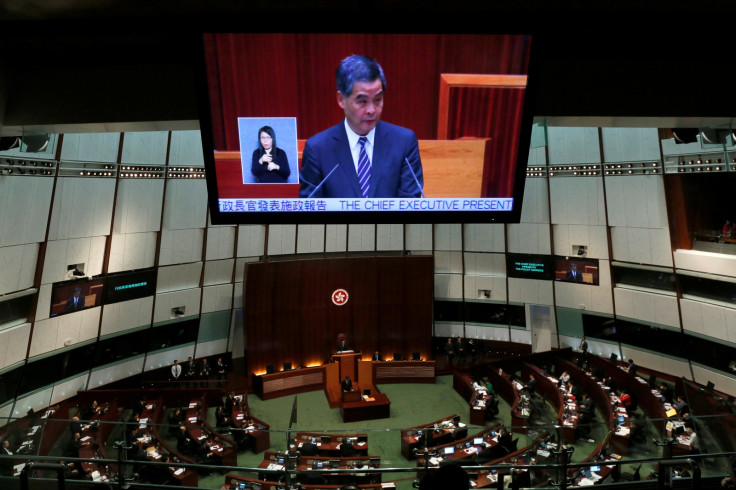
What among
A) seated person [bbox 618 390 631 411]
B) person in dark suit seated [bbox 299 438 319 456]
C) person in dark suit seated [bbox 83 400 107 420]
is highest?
person in dark suit seated [bbox 299 438 319 456]

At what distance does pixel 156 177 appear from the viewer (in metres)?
11.6

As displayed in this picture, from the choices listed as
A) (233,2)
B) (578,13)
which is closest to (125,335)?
(233,2)

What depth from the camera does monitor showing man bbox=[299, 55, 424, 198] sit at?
2.87 m

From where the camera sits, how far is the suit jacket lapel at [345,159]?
297 centimetres

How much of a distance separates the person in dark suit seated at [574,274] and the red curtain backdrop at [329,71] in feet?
37.3

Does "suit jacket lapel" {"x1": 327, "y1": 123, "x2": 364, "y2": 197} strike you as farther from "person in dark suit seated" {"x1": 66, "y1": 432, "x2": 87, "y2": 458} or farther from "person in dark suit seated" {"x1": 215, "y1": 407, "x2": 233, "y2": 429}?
"person in dark suit seated" {"x1": 215, "y1": 407, "x2": 233, "y2": 429}

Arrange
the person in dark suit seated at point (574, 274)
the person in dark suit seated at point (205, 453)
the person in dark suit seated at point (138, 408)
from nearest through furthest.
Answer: the person in dark suit seated at point (205, 453), the person in dark suit seated at point (138, 408), the person in dark suit seated at point (574, 274)

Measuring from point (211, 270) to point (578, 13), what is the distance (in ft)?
39.8

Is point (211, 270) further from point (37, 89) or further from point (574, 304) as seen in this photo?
point (574, 304)

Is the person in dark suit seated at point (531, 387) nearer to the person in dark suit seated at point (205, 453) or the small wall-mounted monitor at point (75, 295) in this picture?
the person in dark suit seated at point (205, 453)

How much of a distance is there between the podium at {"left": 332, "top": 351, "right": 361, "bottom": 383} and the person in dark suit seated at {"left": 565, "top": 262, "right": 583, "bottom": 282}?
6.69 meters

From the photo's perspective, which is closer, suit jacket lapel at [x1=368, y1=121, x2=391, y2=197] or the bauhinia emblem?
suit jacket lapel at [x1=368, y1=121, x2=391, y2=197]

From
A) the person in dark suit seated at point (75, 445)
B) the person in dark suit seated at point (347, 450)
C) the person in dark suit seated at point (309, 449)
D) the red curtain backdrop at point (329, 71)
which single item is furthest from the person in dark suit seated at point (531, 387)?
the person in dark suit seated at point (75, 445)

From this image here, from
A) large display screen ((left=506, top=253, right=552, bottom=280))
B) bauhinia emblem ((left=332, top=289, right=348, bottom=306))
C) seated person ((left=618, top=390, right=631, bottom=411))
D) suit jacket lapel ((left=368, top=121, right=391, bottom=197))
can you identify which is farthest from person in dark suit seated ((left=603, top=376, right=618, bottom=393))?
suit jacket lapel ((left=368, top=121, right=391, bottom=197))
